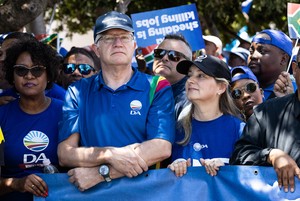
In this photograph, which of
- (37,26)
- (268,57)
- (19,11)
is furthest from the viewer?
(37,26)

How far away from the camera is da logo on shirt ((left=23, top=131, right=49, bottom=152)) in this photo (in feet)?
19.0

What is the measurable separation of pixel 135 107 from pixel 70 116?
500 millimetres

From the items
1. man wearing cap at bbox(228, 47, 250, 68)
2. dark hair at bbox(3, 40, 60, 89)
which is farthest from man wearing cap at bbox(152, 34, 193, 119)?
man wearing cap at bbox(228, 47, 250, 68)

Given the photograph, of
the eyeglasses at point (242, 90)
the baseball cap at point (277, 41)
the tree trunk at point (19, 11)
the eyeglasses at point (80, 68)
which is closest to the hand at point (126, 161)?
the eyeglasses at point (242, 90)

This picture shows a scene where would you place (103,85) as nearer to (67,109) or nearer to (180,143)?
(67,109)

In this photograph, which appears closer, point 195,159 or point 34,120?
point 195,159

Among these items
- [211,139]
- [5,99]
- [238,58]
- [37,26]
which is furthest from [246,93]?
[37,26]

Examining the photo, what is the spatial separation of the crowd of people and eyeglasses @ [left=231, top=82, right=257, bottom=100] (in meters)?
0.64

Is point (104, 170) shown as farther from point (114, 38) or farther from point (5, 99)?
point (5, 99)

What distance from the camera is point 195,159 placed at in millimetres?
5445

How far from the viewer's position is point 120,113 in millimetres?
5332

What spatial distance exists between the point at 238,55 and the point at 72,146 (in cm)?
486

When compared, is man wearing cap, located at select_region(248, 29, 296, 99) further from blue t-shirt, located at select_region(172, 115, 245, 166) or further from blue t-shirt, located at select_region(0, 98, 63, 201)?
blue t-shirt, located at select_region(0, 98, 63, 201)

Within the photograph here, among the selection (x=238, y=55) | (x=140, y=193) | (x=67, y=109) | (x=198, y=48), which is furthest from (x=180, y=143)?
(x=238, y=55)
